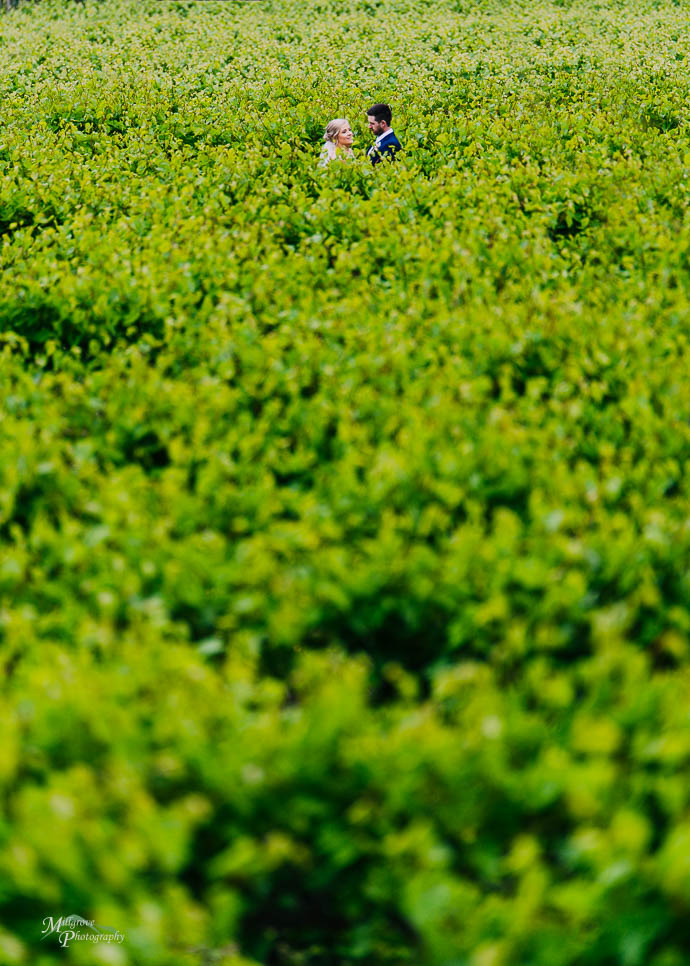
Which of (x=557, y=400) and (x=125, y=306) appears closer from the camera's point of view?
(x=557, y=400)

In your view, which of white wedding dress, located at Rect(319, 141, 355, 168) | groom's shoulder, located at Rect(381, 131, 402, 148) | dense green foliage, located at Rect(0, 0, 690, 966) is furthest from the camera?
groom's shoulder, located at Rect(381, 131, 402, 148)

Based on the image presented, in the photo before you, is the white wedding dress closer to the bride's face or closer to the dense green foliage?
the bride's face

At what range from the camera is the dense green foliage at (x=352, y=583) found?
2.09 meters

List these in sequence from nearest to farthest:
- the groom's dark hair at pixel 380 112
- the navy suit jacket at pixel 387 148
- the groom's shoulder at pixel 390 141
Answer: the navy suit jacket at pixel 387 148, the groom's shoulder at pixel 390 141, the groom's dark hair at pixel 380 112

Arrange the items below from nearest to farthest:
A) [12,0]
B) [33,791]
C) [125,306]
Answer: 1. [33,791]
2. [125,306]
3. [12,0]

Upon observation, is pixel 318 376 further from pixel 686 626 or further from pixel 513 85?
pixel 513 85

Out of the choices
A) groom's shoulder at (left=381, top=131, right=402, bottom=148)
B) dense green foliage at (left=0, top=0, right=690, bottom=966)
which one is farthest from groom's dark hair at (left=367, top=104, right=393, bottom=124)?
dense green foliage at (left=0, top=0, right=690, bottom=966)

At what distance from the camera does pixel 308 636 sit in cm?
316

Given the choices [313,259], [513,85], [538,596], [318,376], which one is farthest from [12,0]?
[538,596]

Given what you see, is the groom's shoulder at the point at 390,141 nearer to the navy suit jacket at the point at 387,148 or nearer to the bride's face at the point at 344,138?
the navy suit jacket at the point at 387,148

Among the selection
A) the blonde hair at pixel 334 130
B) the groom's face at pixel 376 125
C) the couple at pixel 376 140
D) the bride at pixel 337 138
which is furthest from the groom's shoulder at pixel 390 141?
the blonde hair at pixel 334 130

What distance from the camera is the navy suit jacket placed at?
9.66 metres

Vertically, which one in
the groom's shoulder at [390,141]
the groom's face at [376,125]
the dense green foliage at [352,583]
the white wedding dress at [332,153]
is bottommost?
the dense green foliage at [352,583]

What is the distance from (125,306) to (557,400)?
3105 millimetres
